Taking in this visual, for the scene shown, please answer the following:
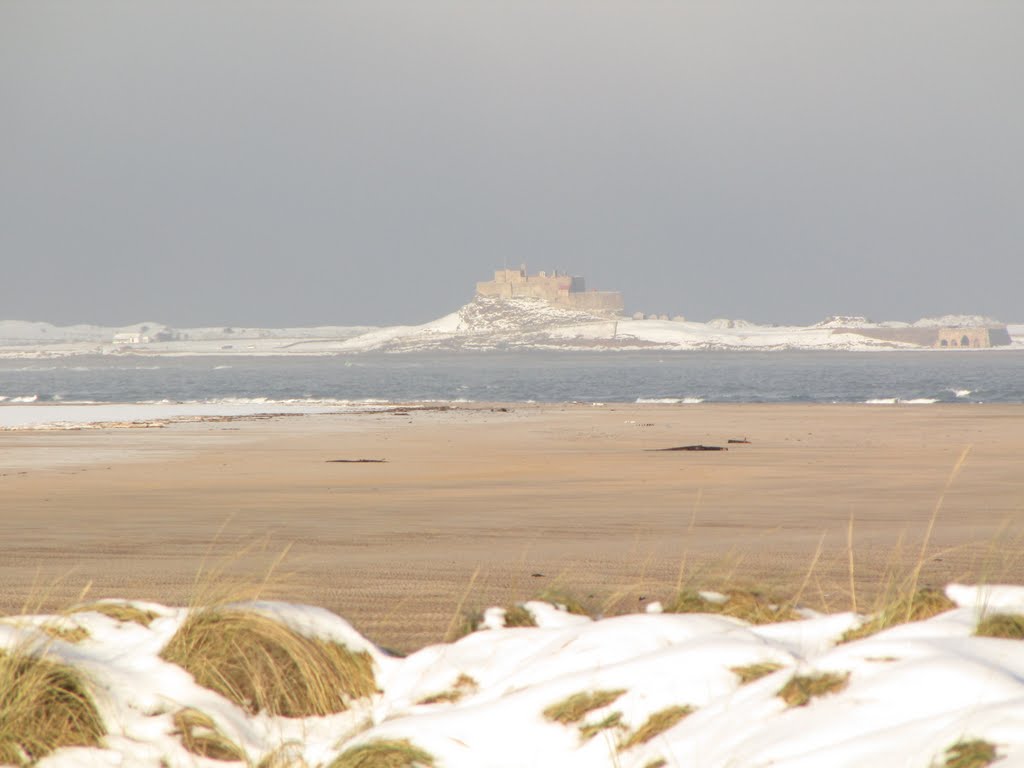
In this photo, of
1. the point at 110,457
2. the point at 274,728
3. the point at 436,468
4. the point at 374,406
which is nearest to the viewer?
the point at 274,728

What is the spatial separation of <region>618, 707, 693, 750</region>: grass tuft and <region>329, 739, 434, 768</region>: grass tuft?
0.65 m

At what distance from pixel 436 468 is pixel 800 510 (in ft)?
23.1

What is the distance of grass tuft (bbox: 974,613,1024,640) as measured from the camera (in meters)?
4.93

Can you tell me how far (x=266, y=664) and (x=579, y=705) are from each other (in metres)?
1.48

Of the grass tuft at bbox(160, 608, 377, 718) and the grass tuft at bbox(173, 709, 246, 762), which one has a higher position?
the grass tuft at bbox(160, 608, 377, 718)

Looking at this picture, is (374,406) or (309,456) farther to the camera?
(374,406)

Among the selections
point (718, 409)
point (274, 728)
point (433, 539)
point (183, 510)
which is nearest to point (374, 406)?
point (718, 409)

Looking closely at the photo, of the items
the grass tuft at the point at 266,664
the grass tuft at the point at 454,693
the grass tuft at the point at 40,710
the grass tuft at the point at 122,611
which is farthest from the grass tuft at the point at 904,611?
the grass tuft at the point at 122,611

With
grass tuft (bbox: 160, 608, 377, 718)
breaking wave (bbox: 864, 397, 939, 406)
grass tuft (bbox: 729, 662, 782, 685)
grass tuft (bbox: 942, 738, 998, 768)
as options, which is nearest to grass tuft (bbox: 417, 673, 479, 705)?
grass tuft (bbox: 160, 608, 377, 718)

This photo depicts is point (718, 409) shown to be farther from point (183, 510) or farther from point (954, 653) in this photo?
point (954, 653)

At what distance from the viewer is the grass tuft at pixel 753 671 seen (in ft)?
15.5

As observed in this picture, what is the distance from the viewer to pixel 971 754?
142 inches

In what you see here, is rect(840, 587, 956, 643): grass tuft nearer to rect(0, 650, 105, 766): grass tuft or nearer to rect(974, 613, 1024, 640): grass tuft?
rect(974, 613, 1024, 640): grass tuft

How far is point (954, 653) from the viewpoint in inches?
172
